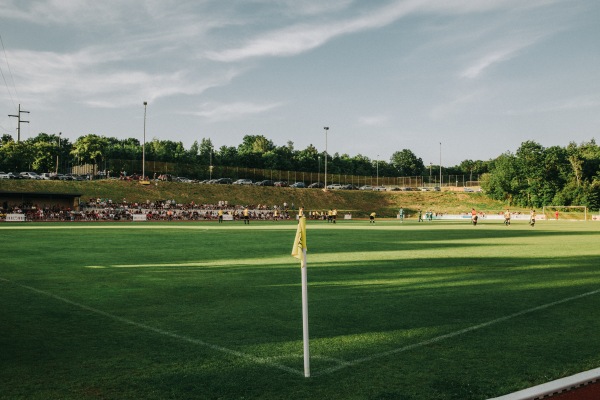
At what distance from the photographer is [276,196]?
95.1 metres

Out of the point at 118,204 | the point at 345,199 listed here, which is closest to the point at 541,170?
the point at 345,199

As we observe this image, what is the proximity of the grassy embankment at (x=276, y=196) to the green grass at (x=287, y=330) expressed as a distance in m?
63.1

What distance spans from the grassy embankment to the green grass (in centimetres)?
6313

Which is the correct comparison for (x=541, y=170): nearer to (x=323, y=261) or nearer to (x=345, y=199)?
(x=345, y=199)

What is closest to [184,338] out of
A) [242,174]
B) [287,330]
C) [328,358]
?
[287,330]

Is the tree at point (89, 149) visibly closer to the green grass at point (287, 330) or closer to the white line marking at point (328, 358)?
the green grass at point (287, 330)

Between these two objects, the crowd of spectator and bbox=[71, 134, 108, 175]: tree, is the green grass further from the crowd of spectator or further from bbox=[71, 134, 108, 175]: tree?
bbox=[71, 134, 108, 175]: tree

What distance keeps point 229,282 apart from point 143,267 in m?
4.32

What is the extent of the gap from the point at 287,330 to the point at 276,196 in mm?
87430

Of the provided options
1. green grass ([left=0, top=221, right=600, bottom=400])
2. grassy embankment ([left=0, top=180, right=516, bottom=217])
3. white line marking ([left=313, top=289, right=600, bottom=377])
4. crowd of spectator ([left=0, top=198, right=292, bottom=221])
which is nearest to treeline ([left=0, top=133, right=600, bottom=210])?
grassy embankment ([left=0, top=180, right=516, bottom=217])

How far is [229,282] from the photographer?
1260 cm

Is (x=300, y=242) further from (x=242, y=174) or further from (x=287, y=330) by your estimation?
(x=242, y=174)

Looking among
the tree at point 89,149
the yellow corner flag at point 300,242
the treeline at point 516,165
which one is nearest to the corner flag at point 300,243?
the yellow corner flag at point 300,242

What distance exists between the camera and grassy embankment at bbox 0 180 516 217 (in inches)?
2867
